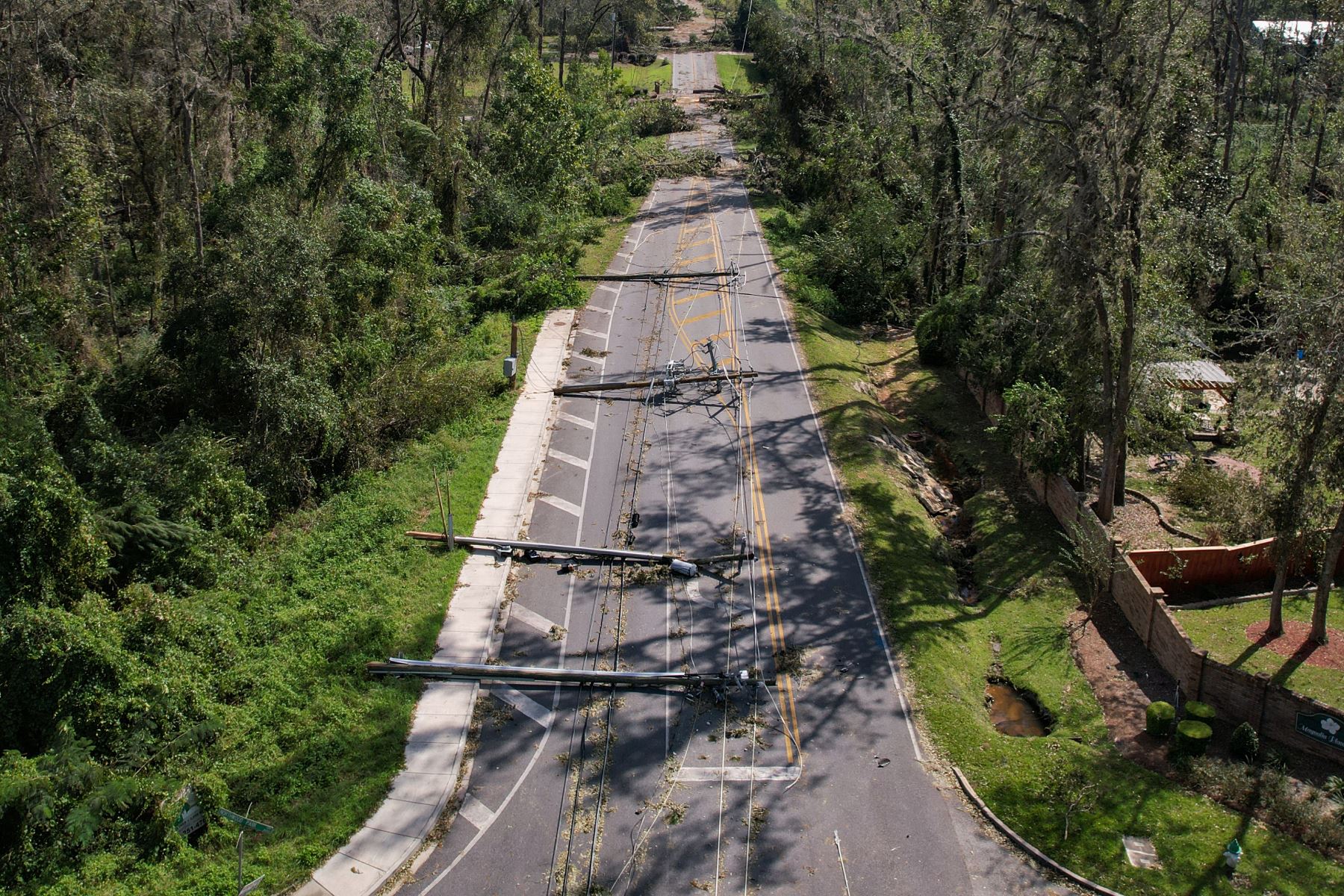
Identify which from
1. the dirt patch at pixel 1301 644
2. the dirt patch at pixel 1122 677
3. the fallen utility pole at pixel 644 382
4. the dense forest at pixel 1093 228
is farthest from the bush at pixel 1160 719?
the fallen utility pole at pixel 644 382

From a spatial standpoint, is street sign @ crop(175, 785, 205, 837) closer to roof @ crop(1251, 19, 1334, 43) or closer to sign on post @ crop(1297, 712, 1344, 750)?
sign on post @ crop(1297, 712, 1344, 750)

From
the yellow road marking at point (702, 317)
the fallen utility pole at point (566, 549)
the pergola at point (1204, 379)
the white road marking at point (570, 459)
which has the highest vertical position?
the yellow road marking at point (702, 317)

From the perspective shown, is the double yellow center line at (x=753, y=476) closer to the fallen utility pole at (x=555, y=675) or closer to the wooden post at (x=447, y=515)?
the fallen utility pole at (x=555, y=675)

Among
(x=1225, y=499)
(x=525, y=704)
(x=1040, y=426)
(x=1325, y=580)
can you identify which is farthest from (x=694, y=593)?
(x=1225, y=499)

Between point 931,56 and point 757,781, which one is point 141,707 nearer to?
point 757,781

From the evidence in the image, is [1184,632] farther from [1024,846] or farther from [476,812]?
[476,812]

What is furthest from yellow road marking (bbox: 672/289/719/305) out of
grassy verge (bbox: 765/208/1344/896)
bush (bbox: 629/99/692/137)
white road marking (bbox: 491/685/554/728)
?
bush (bbox: 629/99/692/137)

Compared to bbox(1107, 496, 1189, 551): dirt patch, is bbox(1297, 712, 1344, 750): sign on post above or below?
below
